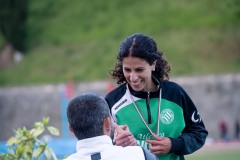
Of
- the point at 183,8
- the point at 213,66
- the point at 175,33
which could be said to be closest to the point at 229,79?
the point at 213,66

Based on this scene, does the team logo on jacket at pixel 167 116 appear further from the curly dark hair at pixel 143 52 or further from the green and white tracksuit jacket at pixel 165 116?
the curly dark hair at pixel 143 52

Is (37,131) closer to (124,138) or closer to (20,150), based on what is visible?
(20,150)

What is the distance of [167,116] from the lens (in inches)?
225

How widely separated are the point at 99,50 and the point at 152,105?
39.4 metres

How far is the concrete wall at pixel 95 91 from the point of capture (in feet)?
122

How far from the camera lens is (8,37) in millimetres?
48219

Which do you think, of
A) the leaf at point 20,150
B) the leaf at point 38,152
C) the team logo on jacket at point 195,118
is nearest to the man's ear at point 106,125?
the team logo on jacket at point 195,118

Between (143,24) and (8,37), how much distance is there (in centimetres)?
847

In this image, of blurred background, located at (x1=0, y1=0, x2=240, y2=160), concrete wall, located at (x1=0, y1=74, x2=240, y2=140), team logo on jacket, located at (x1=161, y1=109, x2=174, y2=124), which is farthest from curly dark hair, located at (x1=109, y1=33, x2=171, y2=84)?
concrete wall, located at (x1=0, y1=74, x2=240, y2=140)

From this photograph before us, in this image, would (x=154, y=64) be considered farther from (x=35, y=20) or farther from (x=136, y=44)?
(x=35, y=20)

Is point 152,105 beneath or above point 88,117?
above

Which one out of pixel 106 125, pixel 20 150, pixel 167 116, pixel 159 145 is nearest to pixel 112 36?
pixel 20 150

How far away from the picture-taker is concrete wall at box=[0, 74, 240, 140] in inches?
1467

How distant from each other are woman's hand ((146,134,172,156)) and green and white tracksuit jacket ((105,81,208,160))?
0.05 metres
